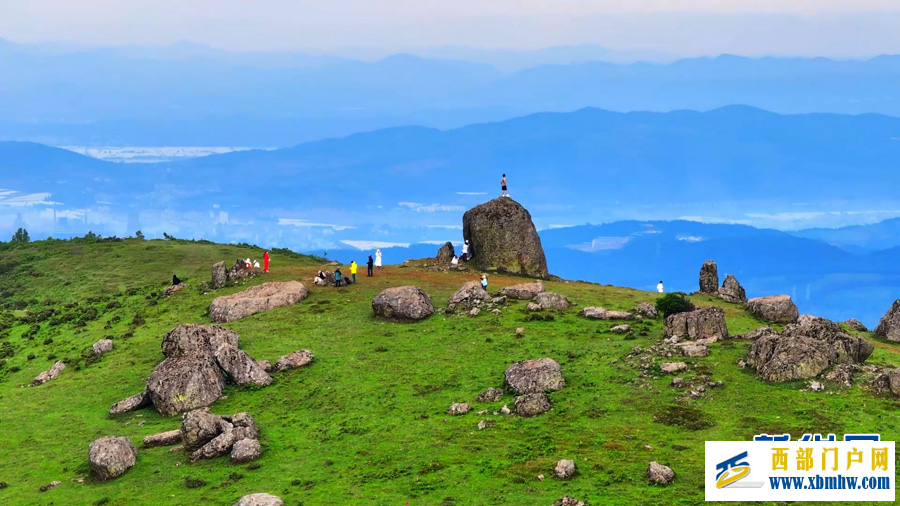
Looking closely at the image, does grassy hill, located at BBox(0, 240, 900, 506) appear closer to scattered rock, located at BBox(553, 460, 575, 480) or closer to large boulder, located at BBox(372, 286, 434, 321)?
scattered rock, located at BBox(553, 460, 575, 480)

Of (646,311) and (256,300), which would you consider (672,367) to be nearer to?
(646,311)

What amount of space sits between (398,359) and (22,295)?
196 feet

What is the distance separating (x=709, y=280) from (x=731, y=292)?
10.0 ft

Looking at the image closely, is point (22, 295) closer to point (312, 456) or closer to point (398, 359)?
point (398, 359)

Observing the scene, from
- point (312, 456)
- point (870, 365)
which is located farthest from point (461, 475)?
point (870, 365)

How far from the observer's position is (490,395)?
55312 mm

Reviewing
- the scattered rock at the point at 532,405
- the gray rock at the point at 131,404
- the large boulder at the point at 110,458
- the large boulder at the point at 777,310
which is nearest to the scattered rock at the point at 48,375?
the gray rock at the point at 131,404

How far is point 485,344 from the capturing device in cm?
6650

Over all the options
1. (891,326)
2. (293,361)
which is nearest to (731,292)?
(891,326)

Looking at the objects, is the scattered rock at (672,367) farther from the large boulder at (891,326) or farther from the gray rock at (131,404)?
the gray rock at (131,404)

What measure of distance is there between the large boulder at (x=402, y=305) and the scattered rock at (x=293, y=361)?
34.4 ft

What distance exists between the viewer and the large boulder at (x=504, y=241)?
95.9 metres

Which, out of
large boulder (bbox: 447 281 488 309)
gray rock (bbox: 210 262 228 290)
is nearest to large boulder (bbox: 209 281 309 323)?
gray rock (bbox: 210 262 228 290)

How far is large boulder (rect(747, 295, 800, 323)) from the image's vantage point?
77.1 m
